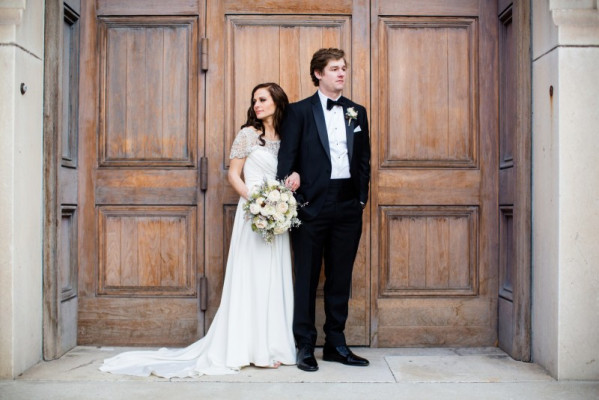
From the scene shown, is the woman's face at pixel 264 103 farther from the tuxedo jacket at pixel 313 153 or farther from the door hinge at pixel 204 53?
the door hinge at pixel 204 53

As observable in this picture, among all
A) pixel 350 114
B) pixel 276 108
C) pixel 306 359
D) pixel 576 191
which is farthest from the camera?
pixel 276 108

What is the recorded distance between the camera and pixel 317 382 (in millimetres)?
3965

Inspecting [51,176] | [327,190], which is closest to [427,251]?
[327,190]

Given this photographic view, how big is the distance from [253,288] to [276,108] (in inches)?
48.3

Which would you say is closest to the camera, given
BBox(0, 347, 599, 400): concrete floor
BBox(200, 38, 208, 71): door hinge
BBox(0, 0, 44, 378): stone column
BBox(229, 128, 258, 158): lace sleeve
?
BBox(0, 347, 599, 400): concrete floor

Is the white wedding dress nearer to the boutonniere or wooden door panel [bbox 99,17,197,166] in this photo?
the boutonniere

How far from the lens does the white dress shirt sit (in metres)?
4.37

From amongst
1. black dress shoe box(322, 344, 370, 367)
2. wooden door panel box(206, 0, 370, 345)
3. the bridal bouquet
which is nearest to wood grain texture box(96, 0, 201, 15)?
wooden door panel box(206, 0, 370, 345)

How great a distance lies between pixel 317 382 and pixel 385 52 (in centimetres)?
241

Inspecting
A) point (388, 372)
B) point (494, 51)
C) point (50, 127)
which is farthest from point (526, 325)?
point (50, 127)

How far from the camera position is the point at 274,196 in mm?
4141

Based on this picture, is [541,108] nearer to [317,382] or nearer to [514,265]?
[514,265]

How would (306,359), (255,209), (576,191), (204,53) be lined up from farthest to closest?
(204,53), (306,359), (255,209), (576,191)

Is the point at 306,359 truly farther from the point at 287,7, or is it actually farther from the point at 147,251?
the point at 287,7
